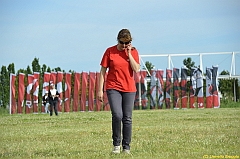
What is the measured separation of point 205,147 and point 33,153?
10.2 feet

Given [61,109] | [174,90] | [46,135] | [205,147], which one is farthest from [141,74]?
[205,147]

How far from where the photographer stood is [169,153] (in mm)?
10250

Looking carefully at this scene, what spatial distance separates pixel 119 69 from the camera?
1052cm

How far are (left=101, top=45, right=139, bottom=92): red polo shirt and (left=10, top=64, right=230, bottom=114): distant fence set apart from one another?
30486mm

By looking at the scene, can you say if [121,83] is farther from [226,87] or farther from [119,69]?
[226,87]

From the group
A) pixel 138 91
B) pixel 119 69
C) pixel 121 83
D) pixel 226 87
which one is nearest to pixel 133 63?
pixel 119 69

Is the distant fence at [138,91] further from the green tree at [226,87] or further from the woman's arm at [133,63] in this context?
the woman's arm at [133,63]

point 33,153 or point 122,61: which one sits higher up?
point 122,61

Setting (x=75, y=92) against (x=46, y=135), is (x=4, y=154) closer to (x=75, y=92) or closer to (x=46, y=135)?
(x=46, y=135)

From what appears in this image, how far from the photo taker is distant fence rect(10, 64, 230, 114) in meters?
41.1

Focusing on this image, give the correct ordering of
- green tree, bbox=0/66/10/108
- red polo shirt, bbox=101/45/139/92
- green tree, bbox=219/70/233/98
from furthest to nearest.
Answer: green tree, bbox=219/70/233/98, green tree, bbox=0/66/10/108, red polo shirt, bbox=101/45/139/92

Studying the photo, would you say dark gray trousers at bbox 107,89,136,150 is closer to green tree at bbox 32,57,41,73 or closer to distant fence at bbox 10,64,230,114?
distant fence at bbox 10,64,230,114

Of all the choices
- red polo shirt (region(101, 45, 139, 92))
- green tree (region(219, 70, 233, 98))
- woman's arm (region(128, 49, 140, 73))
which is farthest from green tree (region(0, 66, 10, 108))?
woman's arm (region(128, 49, 140, 73))

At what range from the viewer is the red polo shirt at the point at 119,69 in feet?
34.5
